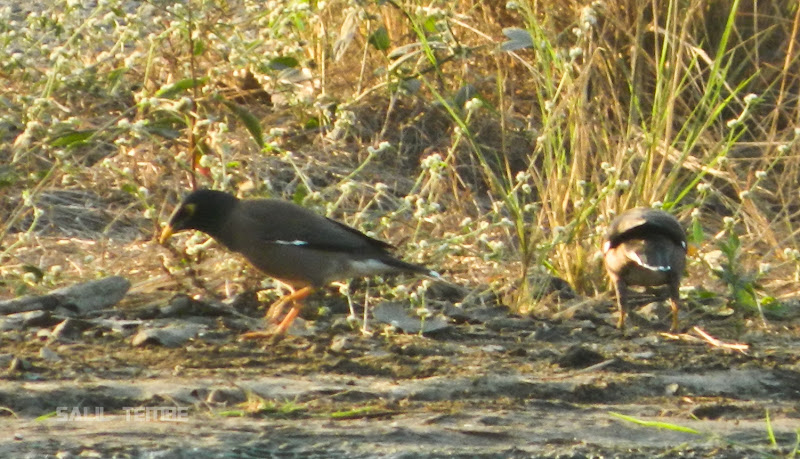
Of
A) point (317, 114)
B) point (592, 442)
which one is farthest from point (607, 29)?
point (592, 442)

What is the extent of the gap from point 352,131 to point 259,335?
326cm

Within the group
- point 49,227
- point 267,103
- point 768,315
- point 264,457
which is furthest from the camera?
point 267,103

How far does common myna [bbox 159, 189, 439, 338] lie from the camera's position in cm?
615

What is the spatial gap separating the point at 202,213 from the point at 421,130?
3.00 meters

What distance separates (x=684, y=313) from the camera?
684 cm

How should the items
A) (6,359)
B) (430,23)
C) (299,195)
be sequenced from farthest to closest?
(430,23)
(299,195)
(6,359)

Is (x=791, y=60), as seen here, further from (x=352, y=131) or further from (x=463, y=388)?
(x=463, y=388)

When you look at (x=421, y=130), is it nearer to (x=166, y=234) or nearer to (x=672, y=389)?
(x=166, y=234)

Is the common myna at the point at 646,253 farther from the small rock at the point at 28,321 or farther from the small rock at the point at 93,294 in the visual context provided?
the small rock at the point at 28,321

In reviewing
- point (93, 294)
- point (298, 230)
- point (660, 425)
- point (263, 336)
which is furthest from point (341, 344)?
point (660, 425)

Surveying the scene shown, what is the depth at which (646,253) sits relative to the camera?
639cm

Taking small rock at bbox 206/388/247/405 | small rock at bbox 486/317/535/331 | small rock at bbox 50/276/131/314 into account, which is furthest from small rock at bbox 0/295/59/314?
small rock at bbox 486/317/535/331

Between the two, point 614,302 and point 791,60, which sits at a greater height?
point 791,60

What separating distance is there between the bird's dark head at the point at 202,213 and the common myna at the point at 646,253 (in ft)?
5.62
